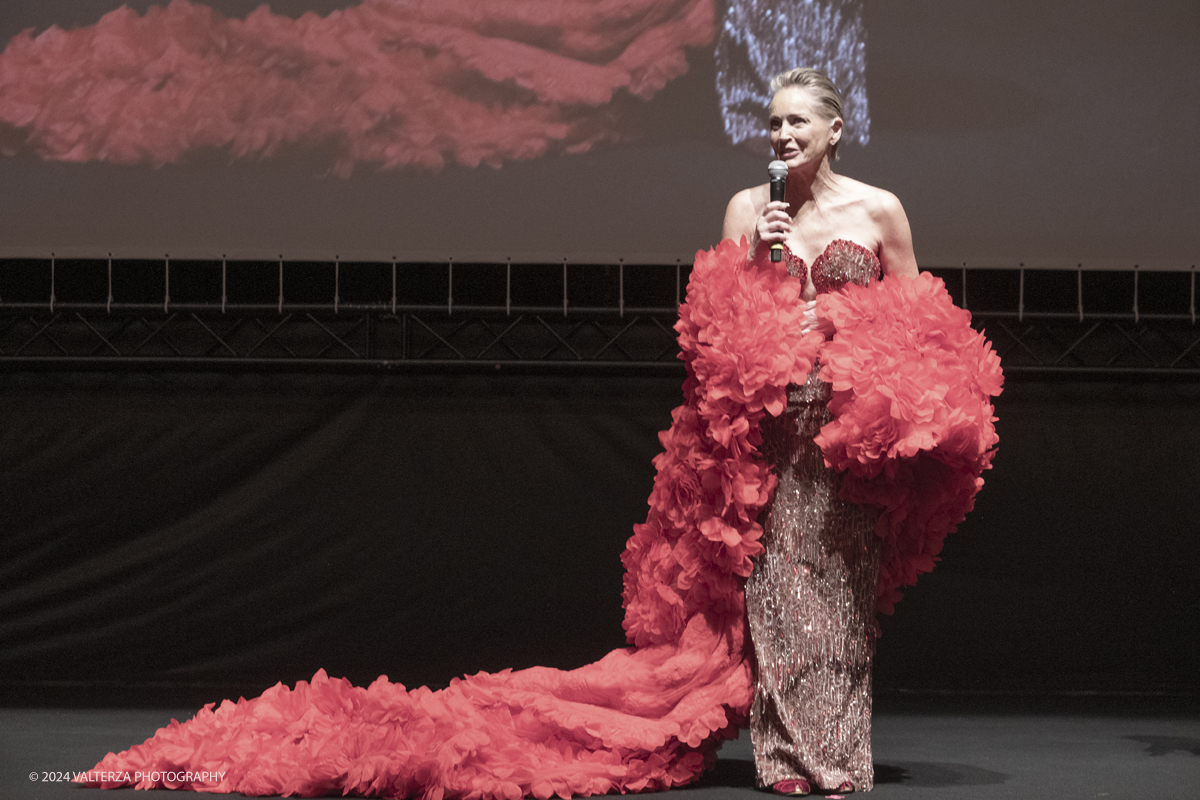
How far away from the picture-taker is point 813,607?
2469 mm

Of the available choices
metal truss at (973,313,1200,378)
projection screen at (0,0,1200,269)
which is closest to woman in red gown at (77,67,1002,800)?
projection screen at (0,0,1200,269)

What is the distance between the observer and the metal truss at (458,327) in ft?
14.7

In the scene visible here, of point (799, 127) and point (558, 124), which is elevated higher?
point (558, 124)

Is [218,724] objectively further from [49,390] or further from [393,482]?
[49,390]

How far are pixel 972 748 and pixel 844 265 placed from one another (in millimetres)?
1592

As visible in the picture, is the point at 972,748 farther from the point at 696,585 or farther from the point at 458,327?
the point at 458,327

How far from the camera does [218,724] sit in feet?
8.57

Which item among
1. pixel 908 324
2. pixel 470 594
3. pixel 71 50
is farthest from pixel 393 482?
pixel 908 324

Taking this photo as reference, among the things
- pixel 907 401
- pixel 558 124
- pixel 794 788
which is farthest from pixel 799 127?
pixel 558 124

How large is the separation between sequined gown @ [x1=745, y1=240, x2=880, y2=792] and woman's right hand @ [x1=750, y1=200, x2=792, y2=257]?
18 cm

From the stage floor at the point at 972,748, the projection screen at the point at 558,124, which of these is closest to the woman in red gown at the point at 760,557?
the stage floor at the point at 972,748

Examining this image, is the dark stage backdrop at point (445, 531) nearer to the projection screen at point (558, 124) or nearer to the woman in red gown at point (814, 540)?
the projection screen at point (558, 124)

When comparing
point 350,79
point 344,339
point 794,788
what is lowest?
point 794,788

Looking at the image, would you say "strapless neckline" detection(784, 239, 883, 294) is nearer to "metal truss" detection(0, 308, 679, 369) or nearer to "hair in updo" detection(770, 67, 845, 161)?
"hair in updo" detection(770, 67, 845, 161)
